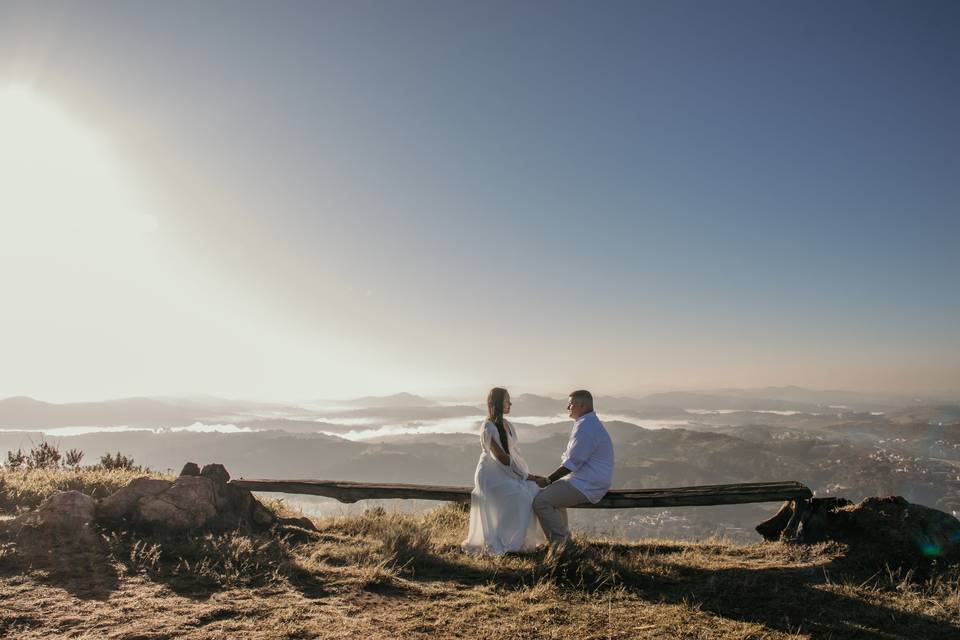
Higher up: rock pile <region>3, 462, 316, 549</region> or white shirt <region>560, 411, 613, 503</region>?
white shirt <region>560, 411, 613, 503</region>

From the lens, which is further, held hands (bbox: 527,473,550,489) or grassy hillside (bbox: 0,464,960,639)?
held hands (bbox: 527,473,550,489)

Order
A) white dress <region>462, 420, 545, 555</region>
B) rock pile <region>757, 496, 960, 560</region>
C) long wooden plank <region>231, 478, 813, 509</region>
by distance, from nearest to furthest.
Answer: rock pile <region>757, 496, 960, 560</region> < white dress <region>462, 420, 545, 555</region> < long wooden plank <region>231, 478, 813, 509</region>

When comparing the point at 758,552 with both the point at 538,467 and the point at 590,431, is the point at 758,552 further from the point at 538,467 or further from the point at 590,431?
the point at 538,467

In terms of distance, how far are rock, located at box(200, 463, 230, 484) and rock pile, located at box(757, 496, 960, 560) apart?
964 cm

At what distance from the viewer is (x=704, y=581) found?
6.00 m

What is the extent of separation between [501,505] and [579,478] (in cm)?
125

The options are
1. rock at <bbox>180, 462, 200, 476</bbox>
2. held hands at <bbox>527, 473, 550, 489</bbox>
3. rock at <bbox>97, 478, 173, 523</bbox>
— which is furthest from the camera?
rock at <bbox>180, 462, 200, 476</bbox>

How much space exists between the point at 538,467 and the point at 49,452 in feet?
583

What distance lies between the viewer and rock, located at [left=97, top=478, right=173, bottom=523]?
7.73 meters

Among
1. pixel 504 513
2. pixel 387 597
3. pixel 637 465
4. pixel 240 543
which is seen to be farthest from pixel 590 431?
pixel 637 465

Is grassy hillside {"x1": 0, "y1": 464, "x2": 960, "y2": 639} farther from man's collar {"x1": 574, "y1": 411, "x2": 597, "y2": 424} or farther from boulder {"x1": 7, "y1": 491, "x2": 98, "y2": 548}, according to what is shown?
man's collar {"x1": 574, "y1": 411, "x2": 597, "y2": 424}

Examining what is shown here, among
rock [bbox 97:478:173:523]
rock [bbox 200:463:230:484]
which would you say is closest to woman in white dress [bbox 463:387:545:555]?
rock [bbox 200:463:230:484]

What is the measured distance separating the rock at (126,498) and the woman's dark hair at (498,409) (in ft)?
18.7

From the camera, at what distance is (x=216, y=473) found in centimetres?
925
